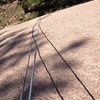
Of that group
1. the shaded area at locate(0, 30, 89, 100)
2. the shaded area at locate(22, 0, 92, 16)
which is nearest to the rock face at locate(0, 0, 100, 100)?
the shaded area at locate(0, 30, 89, 100)

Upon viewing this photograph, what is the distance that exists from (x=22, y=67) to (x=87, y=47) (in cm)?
135

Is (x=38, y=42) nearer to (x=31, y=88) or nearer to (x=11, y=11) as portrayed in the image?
(x=31, y=88)

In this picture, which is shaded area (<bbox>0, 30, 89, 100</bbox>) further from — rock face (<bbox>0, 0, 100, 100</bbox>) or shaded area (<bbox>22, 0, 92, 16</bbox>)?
shaded area (<bbox>22, 0, 92, 16</bbox>)

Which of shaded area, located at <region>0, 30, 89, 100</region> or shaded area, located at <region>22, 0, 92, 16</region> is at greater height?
shaded area, located at <region>0, 30, 89, 100</region>

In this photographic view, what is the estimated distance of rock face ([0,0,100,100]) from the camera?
3900mm

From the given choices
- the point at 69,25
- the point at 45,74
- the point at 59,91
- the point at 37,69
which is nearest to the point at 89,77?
the point at 59,91

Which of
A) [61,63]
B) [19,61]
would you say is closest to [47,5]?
[19,61]

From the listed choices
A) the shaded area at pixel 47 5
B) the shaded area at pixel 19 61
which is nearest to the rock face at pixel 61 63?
the shaded area at pixel 19 61

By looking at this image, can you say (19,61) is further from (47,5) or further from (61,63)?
(47,5)

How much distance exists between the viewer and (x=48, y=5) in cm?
1372

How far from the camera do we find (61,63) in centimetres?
483

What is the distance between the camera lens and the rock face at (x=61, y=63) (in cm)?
390

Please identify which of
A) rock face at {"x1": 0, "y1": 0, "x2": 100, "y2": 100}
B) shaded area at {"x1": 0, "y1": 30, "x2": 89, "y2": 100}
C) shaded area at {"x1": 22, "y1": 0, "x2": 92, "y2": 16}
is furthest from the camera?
shaded area at {"x1": 22, "y1": 0, "x2": 92, "y2": 16}

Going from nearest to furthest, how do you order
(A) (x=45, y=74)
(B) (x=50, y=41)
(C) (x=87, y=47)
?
(A) (x=45, y=74)
(C) (x=87, y=47)
(B) (x=50, y=41)
